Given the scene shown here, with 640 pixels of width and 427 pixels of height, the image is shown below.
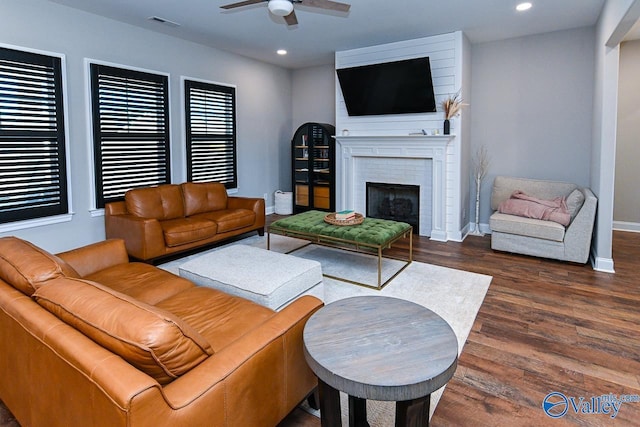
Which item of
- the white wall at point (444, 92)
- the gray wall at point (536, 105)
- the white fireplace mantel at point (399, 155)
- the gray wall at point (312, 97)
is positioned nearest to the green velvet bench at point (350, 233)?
the white fireplace mantel at point (399, 155)

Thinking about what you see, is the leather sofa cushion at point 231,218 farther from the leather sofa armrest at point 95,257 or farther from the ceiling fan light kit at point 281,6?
the ceiling fan light kit at point 281,6

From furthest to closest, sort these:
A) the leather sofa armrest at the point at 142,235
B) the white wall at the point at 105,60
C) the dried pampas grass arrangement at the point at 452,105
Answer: the dried pampas grass arrangement at the point at 452,105, the leather sofa armrest at the point at 142,235, the white wall at the point at 105,60

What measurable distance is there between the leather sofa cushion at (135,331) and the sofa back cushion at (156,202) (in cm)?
322

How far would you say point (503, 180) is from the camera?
5.36m

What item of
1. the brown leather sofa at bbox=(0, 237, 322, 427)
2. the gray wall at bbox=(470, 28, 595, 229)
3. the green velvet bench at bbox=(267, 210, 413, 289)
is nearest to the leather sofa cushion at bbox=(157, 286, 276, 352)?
the brown leather sofa at bbox=(0, 237, 322, 427)

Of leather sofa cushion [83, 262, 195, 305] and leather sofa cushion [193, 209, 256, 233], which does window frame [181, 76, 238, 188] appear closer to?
leather sofa cushion [193, 209, 256, 233]

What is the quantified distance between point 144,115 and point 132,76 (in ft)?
1.54

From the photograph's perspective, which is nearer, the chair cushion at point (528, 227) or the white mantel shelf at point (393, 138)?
the chair cushion at point (528, 227)

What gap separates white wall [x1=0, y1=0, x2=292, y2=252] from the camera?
3.90 m

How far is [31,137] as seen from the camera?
12.7 ft

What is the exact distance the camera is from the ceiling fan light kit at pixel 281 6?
113 inches

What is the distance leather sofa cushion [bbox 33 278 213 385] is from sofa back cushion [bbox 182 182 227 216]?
368 centimetres

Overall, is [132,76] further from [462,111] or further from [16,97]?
[462,111]

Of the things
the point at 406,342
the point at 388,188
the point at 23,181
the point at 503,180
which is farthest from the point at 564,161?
the point at 23,181
